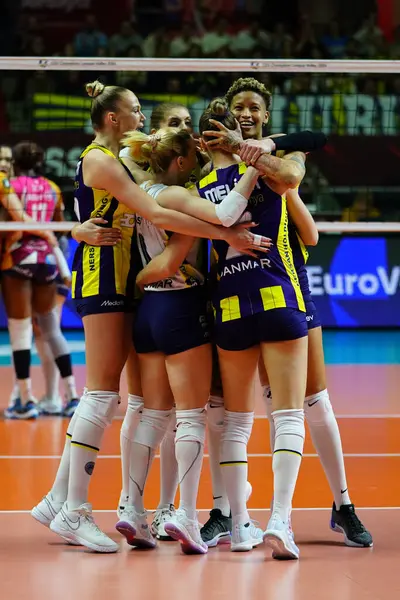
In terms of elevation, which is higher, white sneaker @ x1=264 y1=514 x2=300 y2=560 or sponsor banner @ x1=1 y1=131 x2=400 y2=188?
sponsor banner @ x1=1 y1=131 x2=400 y2=188

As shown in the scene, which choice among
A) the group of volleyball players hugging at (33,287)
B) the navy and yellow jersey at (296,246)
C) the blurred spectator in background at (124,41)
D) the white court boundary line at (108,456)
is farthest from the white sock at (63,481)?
the blurred spectator in background at (124,41)

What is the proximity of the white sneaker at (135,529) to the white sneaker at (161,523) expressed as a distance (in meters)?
0.14

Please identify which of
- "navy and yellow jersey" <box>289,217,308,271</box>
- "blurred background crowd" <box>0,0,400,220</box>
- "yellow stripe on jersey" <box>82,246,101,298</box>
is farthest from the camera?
"blurred background crowd" <box>0,0,400,220</box>

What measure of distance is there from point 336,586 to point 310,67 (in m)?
4.18

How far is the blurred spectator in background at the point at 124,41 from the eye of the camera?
16.9 metres

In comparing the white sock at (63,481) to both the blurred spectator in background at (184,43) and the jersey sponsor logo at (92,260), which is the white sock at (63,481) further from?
the blurred spectator in background at (184,43)

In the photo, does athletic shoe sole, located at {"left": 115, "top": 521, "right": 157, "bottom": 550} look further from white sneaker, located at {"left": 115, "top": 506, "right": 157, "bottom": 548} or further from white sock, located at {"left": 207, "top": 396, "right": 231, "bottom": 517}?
white sock, located at {"left": 207, "top": 396, "right": 231, "bottom": 517}

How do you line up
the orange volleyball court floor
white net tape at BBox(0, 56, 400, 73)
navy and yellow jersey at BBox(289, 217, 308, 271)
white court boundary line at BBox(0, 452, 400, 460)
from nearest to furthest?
the orange volleyball court floor → navy and yellow jersey at BBox(289, 217, 308, 271) → white court boundary line at BBox(0, 452, 400, 460) → white net tape at BBox(0, 56, 400, 73)

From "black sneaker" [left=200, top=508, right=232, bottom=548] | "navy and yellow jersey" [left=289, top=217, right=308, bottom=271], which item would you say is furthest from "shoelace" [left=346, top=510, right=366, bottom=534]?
"navy and yellow jersey" [left=289, top=217, right=308, bottom=271]

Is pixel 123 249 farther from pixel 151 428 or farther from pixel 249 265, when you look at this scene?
pixel 151 428

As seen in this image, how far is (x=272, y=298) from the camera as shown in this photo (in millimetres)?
4211

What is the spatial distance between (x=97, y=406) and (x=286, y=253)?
1039mm

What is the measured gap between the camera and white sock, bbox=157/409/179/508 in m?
4.77

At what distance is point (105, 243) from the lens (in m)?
4.52
